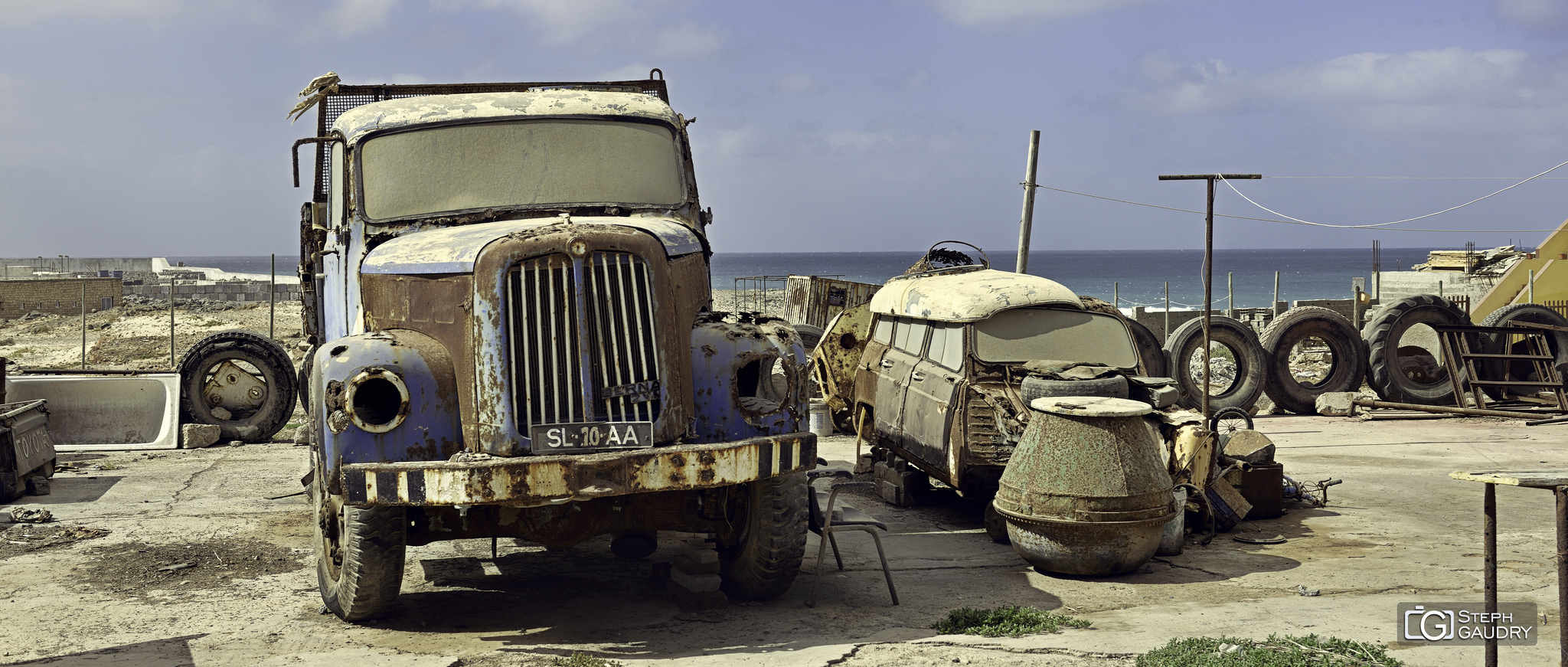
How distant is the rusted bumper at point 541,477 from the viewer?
18.2 ft

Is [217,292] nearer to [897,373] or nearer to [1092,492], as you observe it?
[897,373]

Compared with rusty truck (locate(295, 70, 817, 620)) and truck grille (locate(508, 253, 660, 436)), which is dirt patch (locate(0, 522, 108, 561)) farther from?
truck grille (locate(508, 253, 660, 436))

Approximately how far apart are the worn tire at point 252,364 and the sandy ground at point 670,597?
289cm

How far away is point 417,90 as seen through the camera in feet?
30.7

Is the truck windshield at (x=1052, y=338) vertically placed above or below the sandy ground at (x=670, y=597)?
above

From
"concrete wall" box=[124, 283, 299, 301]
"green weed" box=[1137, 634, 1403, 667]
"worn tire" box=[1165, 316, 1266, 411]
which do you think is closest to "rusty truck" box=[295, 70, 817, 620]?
"green weed" box=[1137, 634, 1403, 667]

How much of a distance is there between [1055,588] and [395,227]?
15.3ft

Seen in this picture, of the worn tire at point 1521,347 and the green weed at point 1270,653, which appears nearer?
the green weed at point 1270,653

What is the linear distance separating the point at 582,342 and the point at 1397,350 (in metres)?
16.2

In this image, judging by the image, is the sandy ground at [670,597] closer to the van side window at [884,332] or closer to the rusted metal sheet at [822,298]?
the van side window at [884,332]

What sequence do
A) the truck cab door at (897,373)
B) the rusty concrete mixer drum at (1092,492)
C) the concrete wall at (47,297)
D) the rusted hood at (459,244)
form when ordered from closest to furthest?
the rusted hood at (459,244) < the rusty concrete mixer drum at (1092,492) < the truck cab door at (897,373) < the concrete wall at (47,297)

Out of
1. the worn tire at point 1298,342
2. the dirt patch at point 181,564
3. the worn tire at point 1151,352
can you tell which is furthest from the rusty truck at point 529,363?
the worn tire at point 1298,342

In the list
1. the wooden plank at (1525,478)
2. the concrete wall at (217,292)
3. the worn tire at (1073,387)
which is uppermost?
the concrete wall at (217,292)

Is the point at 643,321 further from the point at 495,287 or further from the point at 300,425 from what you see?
the point at 300,425
